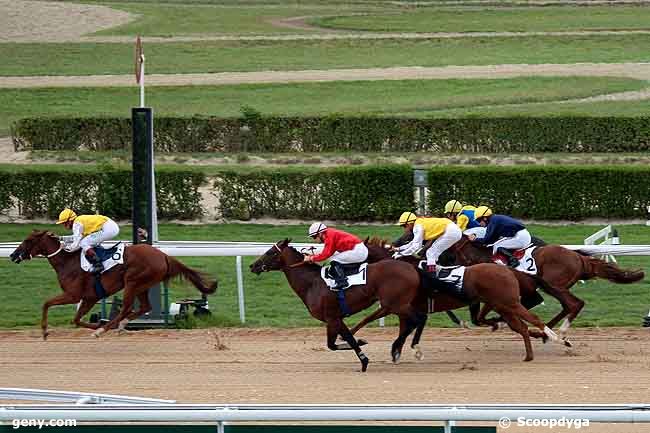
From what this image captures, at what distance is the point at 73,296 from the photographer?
36.0 feet

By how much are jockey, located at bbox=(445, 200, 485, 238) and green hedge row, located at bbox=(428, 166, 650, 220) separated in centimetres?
449

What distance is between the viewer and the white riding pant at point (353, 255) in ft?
33.0

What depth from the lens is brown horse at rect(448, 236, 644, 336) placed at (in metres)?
10.5

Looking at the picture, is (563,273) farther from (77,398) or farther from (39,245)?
(77,398)

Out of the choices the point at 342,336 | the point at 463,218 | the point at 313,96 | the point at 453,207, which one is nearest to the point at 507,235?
the point at 453,207

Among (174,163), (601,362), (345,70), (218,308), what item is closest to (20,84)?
(345,70)

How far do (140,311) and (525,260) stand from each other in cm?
342

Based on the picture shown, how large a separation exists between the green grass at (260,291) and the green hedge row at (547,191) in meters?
0.44

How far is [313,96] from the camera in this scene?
26906mm

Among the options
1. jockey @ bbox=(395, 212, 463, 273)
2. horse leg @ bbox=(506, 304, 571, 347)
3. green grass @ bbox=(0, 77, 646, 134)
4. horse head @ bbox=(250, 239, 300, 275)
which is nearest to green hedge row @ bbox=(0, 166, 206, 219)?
horse head @ bbox=(250, 239, 300, 275)

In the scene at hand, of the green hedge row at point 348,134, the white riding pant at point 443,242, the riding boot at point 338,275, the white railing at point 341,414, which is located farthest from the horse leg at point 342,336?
the green hedge row at point 348,134

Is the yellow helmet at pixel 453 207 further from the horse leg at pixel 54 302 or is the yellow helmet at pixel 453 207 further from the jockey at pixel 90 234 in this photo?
the horse leg at pixel 54 302

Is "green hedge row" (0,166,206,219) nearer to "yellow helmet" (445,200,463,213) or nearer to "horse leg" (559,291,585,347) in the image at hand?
"yellow helmet" (445,200,463,213)

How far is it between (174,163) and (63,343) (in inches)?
359
